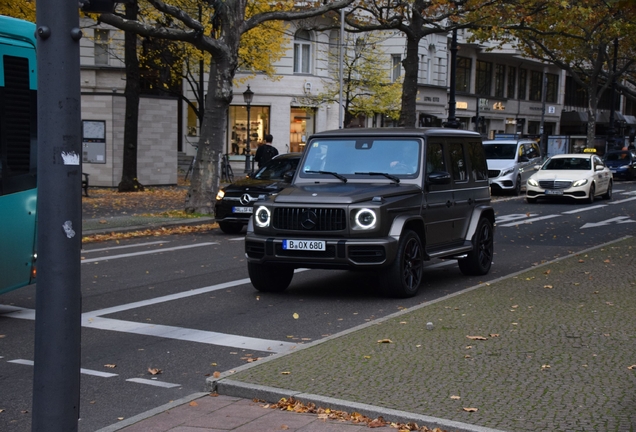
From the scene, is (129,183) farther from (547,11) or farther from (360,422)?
(360,422)

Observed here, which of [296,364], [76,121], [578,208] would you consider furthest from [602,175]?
[76,121]

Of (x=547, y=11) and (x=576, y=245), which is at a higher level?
(x=547, y=11)

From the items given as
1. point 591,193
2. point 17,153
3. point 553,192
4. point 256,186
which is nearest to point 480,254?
point 17,153

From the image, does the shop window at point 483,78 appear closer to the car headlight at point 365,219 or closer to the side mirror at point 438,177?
the side mirror at point 438,177

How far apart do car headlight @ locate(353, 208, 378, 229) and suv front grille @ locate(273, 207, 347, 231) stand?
0.44ft

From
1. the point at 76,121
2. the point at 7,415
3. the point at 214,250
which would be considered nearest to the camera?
the point at 76,121

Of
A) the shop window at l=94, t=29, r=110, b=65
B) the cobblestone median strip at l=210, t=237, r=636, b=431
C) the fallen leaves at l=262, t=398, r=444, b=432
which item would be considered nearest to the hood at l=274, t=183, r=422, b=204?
the cobblestone median strip at l=210, t=237, r=636, b=431

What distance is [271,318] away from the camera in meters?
9.36

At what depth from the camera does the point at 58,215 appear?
4113 mm

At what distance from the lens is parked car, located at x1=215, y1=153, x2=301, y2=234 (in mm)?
17953

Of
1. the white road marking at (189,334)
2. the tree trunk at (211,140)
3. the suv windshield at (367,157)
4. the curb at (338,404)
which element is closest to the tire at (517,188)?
the tree trunk at (211,140)

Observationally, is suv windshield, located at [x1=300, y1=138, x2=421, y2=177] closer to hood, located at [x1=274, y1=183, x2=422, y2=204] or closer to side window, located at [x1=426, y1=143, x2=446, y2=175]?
side window, located at [x1=426, y1=143, x2=446, y2=175]

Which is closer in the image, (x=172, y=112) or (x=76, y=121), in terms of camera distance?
(x=76, y=121)

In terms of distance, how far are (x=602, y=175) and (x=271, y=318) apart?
22867mm
